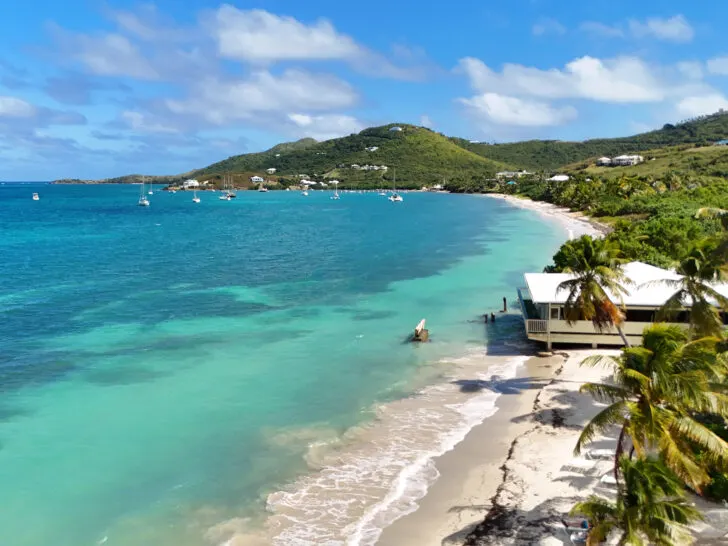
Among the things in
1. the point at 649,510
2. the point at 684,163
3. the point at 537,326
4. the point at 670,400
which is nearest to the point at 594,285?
the point at 537,326

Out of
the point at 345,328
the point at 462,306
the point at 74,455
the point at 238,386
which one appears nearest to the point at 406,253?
the point at 462,306

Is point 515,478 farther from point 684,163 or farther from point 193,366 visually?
point 684,163

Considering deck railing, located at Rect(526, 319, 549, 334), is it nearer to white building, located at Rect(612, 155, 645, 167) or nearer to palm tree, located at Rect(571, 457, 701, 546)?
palm tree, located at Rect(571, 457, 701, 546)

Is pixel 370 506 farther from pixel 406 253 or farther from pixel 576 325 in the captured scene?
pixel 406 253

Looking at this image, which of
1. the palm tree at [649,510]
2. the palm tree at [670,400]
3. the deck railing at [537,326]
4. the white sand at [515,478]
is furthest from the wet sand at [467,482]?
the deck railing at [537,326]

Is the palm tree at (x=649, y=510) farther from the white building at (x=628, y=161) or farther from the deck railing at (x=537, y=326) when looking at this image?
the white building at (x=628, y=161)

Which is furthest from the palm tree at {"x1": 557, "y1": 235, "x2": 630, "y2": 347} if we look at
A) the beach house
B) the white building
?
the white building

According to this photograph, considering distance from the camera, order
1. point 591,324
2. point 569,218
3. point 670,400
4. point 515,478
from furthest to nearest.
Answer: point 569,218
point 591,324
point 515,478
point 670,400
